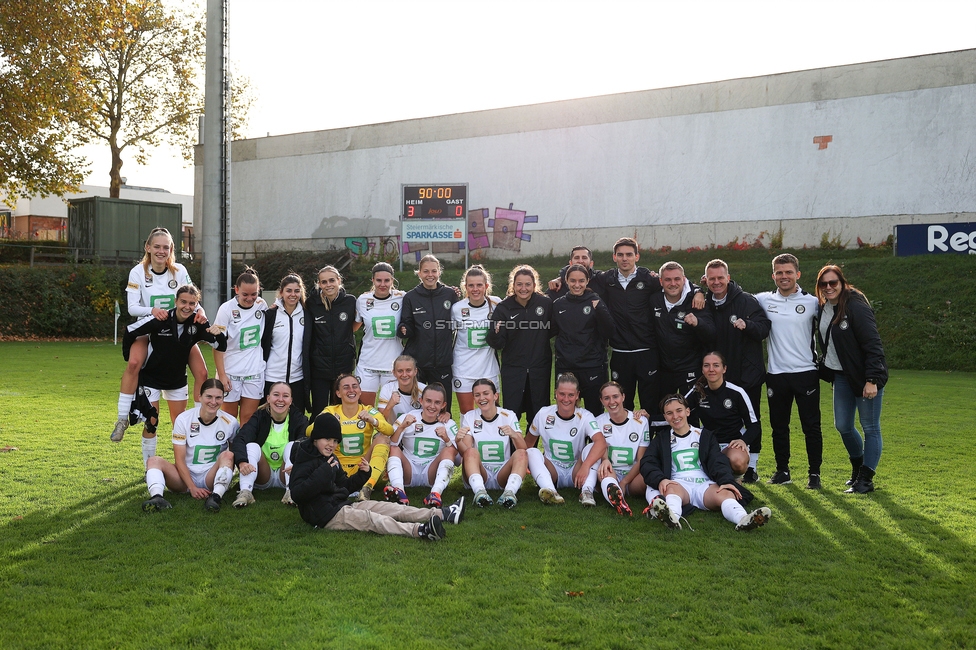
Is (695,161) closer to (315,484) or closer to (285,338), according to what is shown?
(285,338)

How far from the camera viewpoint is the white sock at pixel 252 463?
19.3 feet

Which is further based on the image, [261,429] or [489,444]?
[489,444]

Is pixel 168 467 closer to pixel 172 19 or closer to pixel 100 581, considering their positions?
pixel 100 581

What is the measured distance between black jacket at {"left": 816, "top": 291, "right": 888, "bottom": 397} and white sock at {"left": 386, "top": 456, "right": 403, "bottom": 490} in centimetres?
358

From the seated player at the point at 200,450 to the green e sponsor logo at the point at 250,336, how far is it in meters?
0.72

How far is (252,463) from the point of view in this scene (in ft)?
19.6

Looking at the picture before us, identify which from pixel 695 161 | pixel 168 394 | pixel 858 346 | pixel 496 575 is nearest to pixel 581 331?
pixel 858 346

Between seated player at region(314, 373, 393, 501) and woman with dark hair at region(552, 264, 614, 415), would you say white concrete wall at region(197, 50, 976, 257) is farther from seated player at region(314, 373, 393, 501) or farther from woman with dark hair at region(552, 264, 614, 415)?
seated player at region(314, 373, 393, 501)

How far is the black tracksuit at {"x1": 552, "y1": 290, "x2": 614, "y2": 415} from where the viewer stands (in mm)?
6754

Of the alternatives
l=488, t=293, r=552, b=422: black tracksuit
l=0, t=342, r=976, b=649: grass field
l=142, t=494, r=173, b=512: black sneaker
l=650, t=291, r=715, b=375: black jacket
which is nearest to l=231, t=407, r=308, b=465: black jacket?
l=0, t=342, r=976, b=649: grass field

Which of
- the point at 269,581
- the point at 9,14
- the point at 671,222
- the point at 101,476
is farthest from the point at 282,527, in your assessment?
the point at 671,222

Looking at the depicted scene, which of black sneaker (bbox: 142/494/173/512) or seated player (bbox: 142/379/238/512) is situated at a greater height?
seated player (bbox: 142/379/238/512)

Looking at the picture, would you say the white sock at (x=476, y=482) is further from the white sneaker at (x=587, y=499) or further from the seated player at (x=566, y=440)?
the white sneaker at (x=587, y=499)

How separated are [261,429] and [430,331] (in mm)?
1743
